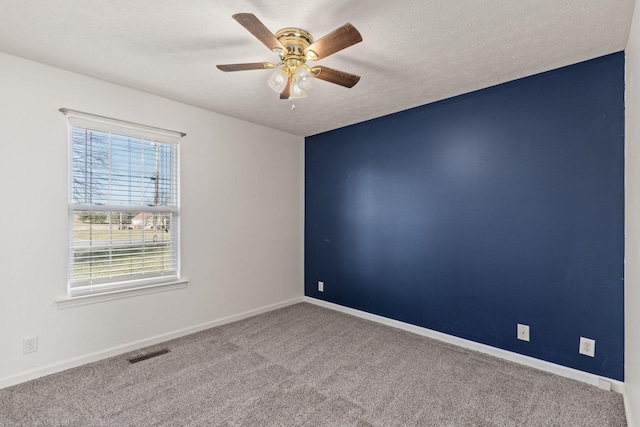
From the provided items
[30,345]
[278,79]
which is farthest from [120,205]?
[278,79]

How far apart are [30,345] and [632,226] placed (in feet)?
13.7

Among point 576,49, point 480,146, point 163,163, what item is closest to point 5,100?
point 163,163

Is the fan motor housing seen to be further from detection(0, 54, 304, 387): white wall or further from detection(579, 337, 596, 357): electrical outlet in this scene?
detection(579, 337, 596, 357): electrical outlet

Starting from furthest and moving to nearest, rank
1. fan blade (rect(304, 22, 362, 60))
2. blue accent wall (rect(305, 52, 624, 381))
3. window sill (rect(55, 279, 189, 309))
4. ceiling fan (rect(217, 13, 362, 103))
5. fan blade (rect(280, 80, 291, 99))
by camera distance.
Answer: window sill (rect(55, 279, 189, 309)), blue accent wall (rect(305, 52, 624, 381)), fan blade (rect(280, 80, 291, 99)), ceiling fan (rect(217, 13, 362, 103)), fan blade (rect(304, 22, 362, 60))

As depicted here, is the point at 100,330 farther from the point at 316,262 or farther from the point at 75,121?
the point at 316,262

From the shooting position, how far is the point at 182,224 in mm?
3246

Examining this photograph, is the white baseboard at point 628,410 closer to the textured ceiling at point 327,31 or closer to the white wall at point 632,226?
the white wall at point 632,226

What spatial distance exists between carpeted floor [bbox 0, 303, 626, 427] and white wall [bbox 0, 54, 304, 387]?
0.98 feet

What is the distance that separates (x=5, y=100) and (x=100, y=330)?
1.91m

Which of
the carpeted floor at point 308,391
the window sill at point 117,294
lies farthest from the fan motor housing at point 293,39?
the window sill at point 117,294

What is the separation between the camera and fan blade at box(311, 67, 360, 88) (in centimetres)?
195

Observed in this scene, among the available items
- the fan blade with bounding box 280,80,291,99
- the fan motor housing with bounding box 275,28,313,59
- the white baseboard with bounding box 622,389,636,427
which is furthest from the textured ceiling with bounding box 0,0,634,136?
the white baseboard with bounding box 622,389,636,427

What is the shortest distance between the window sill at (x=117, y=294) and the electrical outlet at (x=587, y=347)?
3483 mm

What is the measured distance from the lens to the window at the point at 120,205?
8.59 feet
